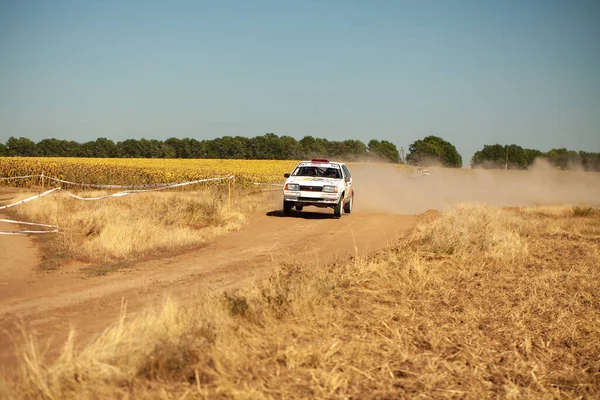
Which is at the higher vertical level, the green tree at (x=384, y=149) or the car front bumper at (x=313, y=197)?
the green tree at (x=384, y=149)

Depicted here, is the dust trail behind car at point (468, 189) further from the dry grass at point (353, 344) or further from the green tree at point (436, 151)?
the green tree at point (436, 151)

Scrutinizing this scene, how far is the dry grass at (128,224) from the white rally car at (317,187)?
1798mm

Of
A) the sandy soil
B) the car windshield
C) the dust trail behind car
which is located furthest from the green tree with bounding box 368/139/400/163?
the car windshield

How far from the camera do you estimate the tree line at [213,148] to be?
4114 inches

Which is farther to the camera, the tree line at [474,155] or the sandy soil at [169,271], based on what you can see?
the tree line at [474,155]

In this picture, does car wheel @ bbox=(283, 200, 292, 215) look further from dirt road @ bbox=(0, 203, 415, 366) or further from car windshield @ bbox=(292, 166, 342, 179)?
dirt road @ bbox=(0, 203, 415, 366)

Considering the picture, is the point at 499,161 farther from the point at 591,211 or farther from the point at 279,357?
the point at 279,357

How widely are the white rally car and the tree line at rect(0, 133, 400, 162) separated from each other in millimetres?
78290

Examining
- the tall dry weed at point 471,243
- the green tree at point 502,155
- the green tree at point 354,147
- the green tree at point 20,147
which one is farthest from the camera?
the green tree at point 502,155

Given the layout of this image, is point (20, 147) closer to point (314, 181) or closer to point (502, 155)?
point (502, 155)

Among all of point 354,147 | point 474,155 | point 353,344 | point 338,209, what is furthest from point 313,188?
point 474,155

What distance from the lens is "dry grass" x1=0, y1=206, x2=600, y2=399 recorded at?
17.1 feet

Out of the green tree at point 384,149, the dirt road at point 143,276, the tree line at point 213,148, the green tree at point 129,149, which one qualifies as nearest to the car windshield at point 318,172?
the dirt road at point 143,276

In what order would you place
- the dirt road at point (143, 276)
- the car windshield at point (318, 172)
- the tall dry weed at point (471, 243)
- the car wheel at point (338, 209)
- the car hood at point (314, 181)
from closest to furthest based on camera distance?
1. the dirt road at point (143, 276)
2. the tall dry weed at point (471, 243)
3. the car hood at point (314, 181)
4. the car wheel at point (338, 209)
5. the car windshield at point (318, 172)
